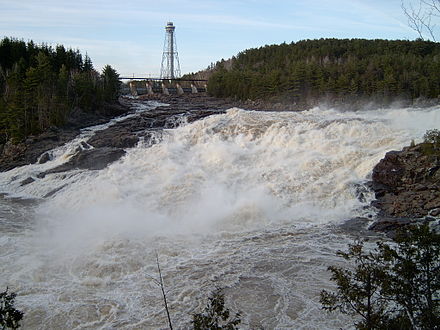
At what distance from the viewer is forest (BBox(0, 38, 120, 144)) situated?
29.6m

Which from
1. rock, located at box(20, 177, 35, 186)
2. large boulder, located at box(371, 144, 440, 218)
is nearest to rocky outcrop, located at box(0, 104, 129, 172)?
rock, located at box(20, 177, 35, 186)

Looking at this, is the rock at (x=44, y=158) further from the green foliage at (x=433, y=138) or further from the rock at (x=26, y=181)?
the green foliage at (x=433, y=138)

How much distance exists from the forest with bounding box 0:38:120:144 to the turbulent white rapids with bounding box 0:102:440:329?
5406 millimetres

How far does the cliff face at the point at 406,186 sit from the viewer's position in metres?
15.0

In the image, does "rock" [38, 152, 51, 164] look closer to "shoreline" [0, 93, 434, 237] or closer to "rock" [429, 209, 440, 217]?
"shoreline" [0, 93, 434, 237]

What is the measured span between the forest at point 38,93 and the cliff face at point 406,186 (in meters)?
23.4

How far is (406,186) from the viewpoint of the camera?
1694 cm

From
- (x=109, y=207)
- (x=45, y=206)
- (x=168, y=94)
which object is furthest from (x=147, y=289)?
(x=168, y=94)

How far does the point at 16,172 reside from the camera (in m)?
23.9

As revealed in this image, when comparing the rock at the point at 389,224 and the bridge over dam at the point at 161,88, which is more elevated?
the bridge over dam at the point at 161,88

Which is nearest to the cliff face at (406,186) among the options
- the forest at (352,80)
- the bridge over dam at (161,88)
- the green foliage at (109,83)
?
the forest at (352,80)

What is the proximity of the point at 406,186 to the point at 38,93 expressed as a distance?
89.2ft

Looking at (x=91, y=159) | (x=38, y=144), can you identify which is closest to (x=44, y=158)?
(x=38, y=144)

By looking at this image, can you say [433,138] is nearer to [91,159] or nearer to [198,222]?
[198,222]
